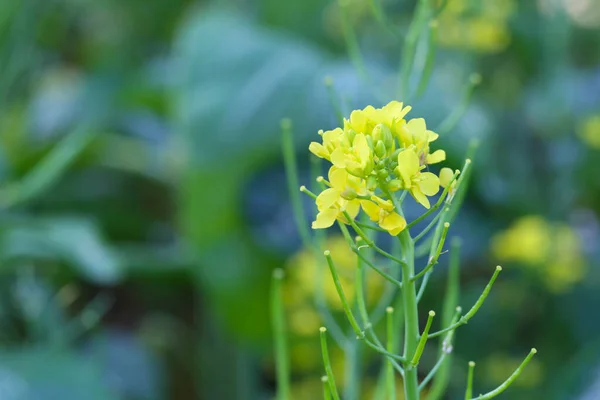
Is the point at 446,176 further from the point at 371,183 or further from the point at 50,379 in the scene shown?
the point at 50,379

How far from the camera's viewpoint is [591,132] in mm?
966

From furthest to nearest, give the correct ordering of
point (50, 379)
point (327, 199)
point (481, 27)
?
1. point (481, 27)
2. point (50, 379)
3. point (327, 199)

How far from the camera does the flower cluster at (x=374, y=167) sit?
28cm

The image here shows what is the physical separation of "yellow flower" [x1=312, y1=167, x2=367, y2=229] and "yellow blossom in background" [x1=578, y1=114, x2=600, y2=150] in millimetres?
748

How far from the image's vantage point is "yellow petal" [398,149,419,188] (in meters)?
0.28

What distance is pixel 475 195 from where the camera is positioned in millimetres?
1028

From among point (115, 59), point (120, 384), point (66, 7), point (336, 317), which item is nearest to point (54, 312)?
point (120, 384)

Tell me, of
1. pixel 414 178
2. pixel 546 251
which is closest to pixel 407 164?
pixel 414 178

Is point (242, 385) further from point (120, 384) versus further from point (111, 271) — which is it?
point (111, 271)

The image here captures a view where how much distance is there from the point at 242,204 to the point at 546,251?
0.38 m

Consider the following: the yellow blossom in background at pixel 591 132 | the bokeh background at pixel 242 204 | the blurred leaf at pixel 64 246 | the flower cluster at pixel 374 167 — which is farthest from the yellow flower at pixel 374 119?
the yellow blossom in background at pixel 591 132

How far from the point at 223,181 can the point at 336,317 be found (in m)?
0.22

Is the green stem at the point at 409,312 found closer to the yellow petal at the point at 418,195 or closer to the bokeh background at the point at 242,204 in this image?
the yellow petal at the point at 418,195

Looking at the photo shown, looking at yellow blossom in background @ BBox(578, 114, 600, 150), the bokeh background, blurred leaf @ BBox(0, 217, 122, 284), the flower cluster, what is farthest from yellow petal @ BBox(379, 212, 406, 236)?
yellow blossom in background @ BBox(578, 114, 600, 150)
